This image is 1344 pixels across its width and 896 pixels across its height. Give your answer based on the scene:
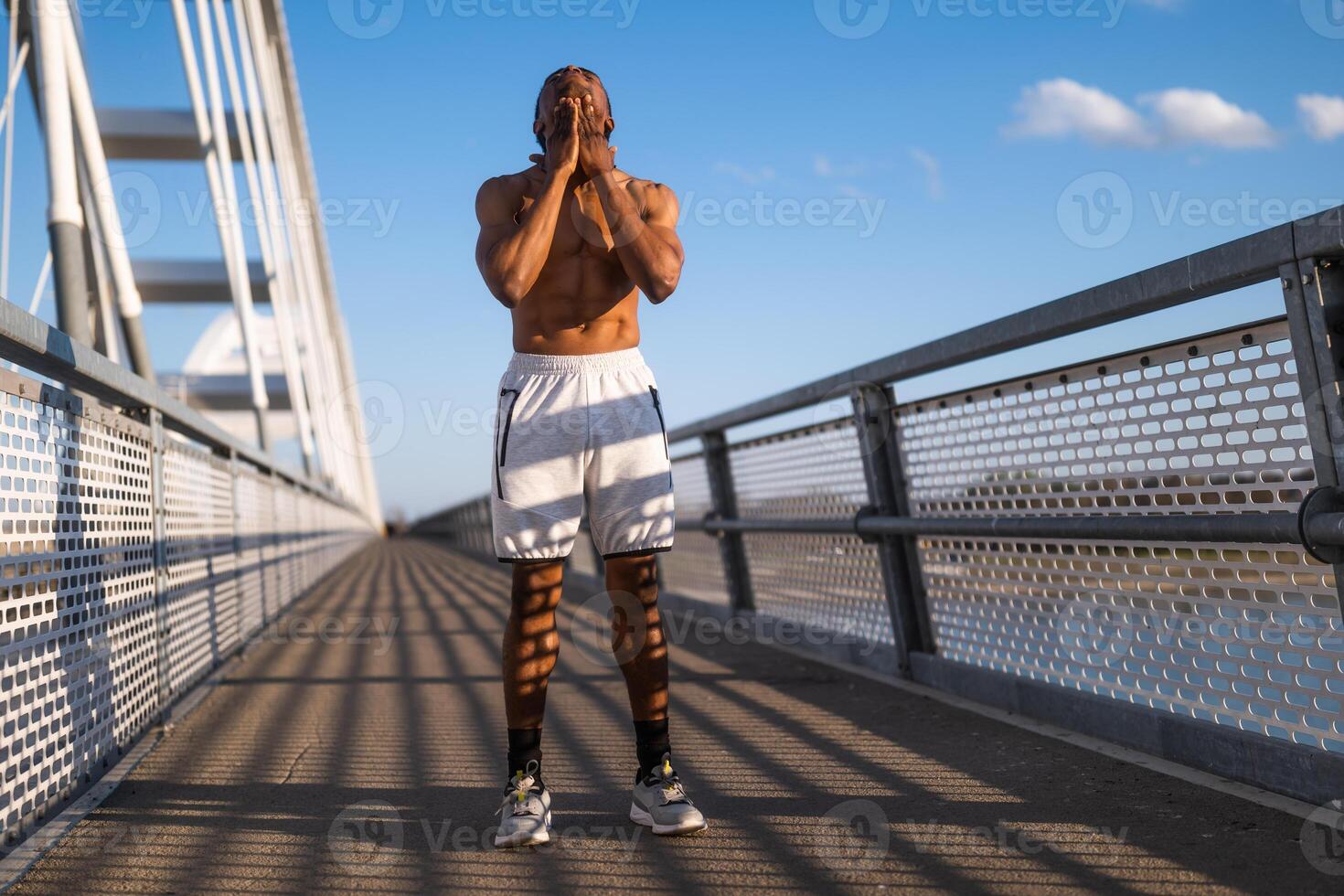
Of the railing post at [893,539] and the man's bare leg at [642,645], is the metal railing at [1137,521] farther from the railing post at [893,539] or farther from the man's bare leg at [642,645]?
the man's bare leg at [642,645]

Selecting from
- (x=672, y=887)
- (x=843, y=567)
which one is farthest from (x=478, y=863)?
(x=843, y=567)

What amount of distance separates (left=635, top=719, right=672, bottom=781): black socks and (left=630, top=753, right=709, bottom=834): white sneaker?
0.02 meters

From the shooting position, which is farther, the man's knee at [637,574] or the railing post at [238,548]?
the railing post at [238,548]

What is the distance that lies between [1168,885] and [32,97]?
44.6 ft

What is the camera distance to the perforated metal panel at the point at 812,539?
4672 millimetres

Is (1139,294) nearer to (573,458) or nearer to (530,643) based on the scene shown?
(573,458)

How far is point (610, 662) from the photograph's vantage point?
17.3ft

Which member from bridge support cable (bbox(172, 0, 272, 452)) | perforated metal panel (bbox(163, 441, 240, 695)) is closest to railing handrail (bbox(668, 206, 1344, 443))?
perforated metal panel (bbox(163, 441, 240, 695))

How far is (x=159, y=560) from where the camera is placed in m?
4.11

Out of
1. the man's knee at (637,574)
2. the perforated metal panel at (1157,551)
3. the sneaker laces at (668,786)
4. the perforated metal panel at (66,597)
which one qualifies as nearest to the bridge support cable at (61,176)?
the perforated metal panel at (66,597)

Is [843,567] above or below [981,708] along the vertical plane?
above

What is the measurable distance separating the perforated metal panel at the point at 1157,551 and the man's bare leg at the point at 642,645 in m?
1.32

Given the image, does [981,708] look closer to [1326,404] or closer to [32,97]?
[1326,404]

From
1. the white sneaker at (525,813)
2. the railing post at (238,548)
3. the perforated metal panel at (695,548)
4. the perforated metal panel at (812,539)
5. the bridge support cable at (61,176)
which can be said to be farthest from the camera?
the perforated metal panel at (695,548)
